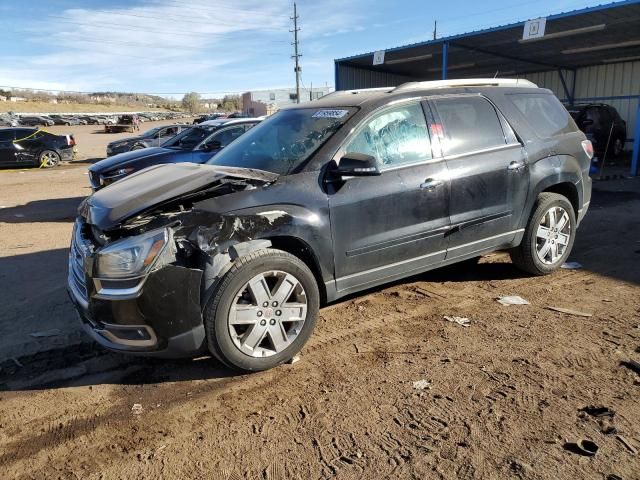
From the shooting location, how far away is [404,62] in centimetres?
1789

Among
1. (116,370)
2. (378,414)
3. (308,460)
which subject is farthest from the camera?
(116,370)

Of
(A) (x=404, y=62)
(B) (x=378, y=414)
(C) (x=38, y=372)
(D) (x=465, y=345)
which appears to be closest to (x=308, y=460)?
(B) (x=378, y=414)

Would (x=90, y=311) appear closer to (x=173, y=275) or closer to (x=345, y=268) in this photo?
(x=173, y=275)

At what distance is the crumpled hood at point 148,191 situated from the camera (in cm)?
325

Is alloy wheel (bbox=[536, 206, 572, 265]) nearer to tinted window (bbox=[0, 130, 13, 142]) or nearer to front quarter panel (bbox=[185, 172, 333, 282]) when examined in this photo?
front quarter panel (bbox=[185, 172, 333, 282])

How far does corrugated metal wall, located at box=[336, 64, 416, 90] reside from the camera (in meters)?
17.8

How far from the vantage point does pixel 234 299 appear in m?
3.19

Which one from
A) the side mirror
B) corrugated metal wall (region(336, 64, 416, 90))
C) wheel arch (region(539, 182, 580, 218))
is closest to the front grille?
the side mirror

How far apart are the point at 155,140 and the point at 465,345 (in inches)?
698

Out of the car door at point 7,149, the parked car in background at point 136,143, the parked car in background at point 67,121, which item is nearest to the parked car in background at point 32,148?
the car door at point 7,149

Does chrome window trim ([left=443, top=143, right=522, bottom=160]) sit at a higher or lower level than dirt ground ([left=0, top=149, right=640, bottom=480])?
higher

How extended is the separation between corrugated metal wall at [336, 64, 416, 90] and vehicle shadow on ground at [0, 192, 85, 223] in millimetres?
10331

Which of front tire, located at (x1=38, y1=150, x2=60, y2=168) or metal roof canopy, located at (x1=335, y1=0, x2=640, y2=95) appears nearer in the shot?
metal roof canopy, located at (x1=335, y1=0, x2=640, y2=95)

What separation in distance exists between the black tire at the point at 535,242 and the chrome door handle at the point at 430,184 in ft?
4.43
